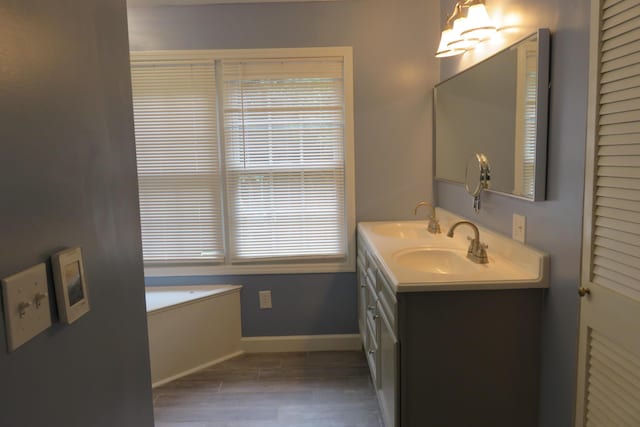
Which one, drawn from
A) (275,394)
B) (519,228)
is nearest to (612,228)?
(519,228)

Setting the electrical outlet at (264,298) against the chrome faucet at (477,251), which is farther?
the electrical outlet at (264,298)

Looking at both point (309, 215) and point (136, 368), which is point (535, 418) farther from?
point (309, 215)

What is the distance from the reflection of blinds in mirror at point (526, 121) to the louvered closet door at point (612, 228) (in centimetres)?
36

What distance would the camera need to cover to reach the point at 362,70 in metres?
2.87

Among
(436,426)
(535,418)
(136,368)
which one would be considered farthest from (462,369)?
(136,368)

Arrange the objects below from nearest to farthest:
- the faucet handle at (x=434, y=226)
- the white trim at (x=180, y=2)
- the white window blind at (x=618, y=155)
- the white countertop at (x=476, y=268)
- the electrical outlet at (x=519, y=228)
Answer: the white window blind at (x=618, y=155), the white countertop at (x=476, y=268), the electrical outlet at (x=519, y=228), the faucet handle at (x=434, y=226), the white trim at (x=180, y=2)

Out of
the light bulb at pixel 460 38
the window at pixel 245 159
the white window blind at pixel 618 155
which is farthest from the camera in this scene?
the window at pixel 245 159

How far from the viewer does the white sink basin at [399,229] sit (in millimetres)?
2764

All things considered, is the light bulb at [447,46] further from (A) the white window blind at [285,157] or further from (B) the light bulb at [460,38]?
(A) the white window blind at [285,157]

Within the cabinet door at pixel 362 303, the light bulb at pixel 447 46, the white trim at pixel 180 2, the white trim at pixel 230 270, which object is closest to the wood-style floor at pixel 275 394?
the cabinet door at pixel 362 303

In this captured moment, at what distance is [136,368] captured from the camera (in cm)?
106

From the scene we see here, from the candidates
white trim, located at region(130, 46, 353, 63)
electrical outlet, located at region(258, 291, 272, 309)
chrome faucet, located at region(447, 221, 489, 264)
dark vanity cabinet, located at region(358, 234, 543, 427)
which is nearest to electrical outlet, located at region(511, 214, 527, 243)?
chrome faucet, located at region(447, 221, 489, 264)

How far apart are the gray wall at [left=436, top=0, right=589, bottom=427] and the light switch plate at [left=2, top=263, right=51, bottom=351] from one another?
1.49m

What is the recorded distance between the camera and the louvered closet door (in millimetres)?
1096
